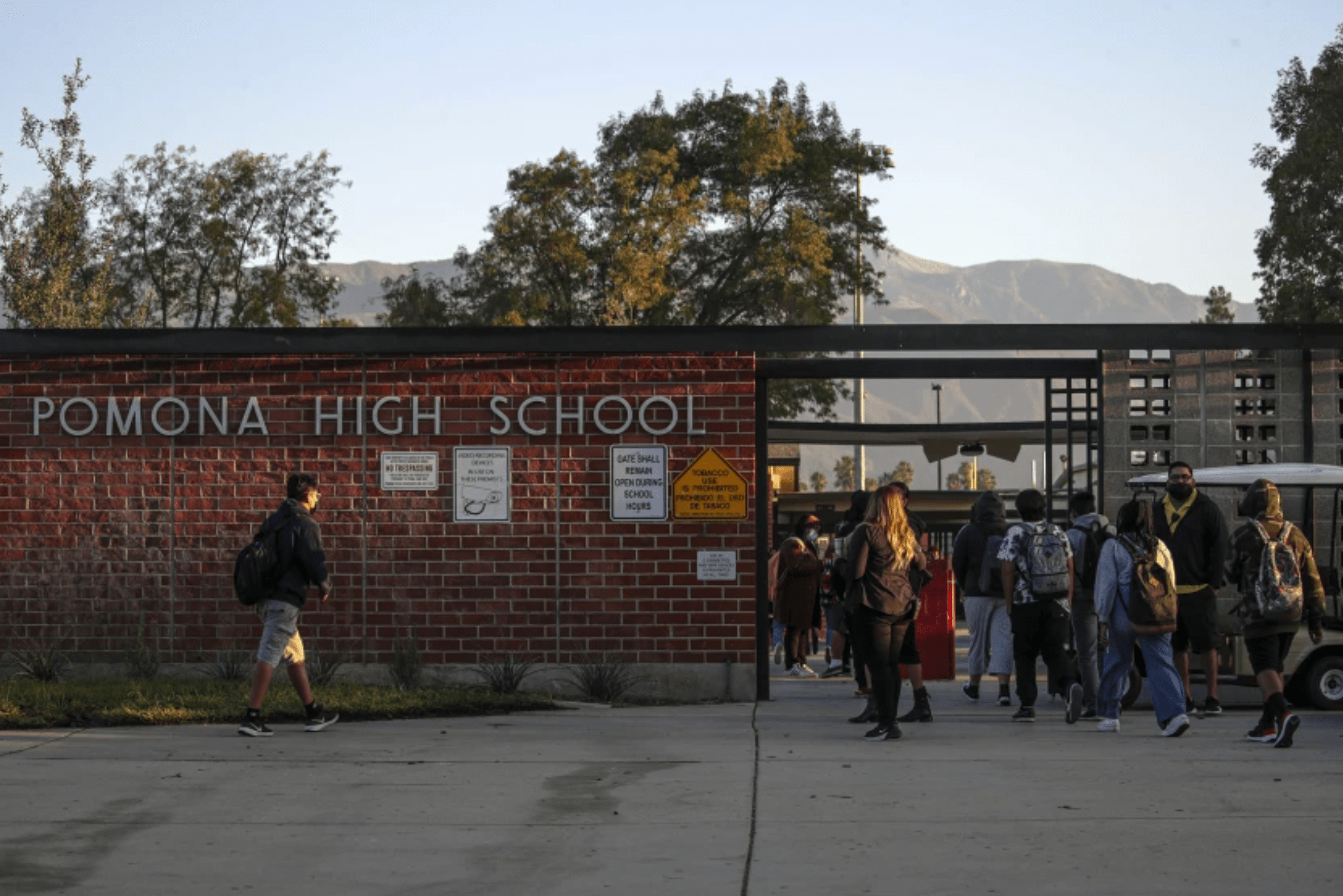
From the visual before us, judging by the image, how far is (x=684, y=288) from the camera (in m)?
47.1

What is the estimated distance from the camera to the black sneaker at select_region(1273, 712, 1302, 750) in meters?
10.5

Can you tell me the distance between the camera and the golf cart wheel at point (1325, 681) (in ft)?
42.4

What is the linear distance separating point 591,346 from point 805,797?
5929 millimetres

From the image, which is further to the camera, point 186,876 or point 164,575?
point 164,575

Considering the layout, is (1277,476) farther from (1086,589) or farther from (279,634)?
(279,634)

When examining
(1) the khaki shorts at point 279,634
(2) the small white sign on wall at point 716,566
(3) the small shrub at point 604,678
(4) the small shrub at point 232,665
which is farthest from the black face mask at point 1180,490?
(4) the small shrub at point 232,665

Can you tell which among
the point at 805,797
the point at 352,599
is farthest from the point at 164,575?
the point at 805,797

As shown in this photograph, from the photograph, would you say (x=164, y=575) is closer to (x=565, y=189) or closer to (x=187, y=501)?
(x=187, y=501)

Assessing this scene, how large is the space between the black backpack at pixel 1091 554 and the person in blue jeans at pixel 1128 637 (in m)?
1.08

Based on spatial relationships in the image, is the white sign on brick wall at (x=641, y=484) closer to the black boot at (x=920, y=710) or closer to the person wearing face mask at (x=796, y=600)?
the black boot at (x=920, y=710)

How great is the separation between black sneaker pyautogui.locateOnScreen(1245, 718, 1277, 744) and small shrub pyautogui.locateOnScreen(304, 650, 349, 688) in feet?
23.1

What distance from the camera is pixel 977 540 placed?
14297 millimetres

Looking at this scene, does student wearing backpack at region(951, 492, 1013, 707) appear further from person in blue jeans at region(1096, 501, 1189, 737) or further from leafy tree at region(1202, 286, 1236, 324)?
leafy tree at region(1202, 286, 1236, 324)

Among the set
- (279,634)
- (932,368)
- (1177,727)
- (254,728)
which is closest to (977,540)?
(932,368)
